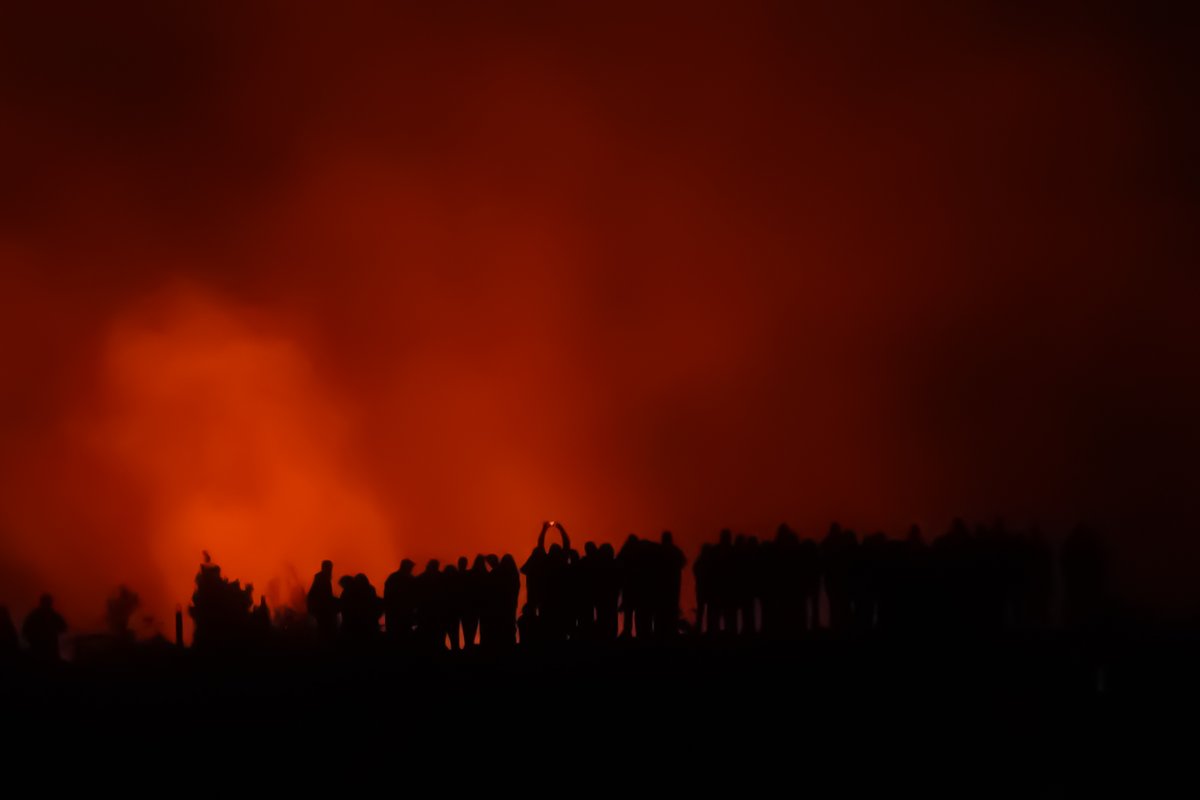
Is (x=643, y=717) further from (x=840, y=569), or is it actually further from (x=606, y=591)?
(x=840, y=569)

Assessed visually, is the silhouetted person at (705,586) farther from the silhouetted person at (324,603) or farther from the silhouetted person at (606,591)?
the silhouetted person at (324,603)

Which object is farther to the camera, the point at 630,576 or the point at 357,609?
the point at 630,576

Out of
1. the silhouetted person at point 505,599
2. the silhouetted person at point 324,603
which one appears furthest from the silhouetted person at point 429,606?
the silhouetted person at point 324,603

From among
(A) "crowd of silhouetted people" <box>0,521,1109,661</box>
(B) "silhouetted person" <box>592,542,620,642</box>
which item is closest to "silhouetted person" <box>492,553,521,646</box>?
(A) "crowd of silhouetted people" <box>0,521,1109,661</box>

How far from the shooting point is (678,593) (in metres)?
25.2

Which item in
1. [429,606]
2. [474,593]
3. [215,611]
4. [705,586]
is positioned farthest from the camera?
[215,611]

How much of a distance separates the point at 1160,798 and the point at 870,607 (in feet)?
18.1

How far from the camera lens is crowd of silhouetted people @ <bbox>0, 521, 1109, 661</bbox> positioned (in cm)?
2425

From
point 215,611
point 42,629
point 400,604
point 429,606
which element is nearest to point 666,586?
point 429,606

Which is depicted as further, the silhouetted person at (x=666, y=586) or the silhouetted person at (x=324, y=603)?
the silhouetted person at (x=666, y=586)

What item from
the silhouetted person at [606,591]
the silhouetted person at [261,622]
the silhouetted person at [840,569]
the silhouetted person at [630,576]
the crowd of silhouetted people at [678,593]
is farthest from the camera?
the silhouetted person at [261,622]

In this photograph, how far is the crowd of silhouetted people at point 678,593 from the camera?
24250mm

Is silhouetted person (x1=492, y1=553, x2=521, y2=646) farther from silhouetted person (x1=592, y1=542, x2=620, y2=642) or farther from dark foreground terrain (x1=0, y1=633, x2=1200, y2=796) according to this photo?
silhouetted person (x1=592, y1=542, x2=620, y2=642)

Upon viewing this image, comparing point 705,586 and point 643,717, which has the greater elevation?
point 705,586
